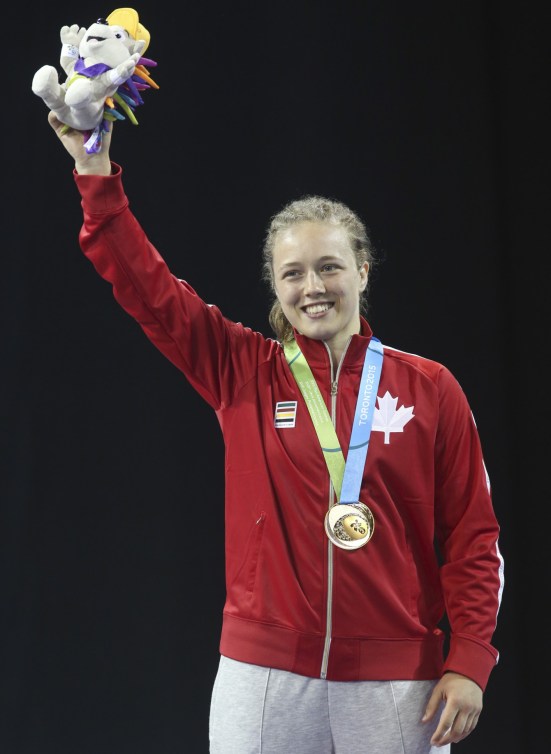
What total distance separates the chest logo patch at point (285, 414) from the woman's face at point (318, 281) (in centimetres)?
14

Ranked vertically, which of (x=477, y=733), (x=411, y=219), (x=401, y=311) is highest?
(x=411, y=219)

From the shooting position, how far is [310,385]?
1702mm

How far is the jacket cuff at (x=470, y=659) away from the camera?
1.60 metres

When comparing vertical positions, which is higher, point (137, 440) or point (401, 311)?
point (401, 311)

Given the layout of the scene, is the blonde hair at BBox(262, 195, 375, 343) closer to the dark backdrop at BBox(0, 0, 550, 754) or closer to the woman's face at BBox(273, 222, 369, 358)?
the woman's face at BBox(273, 222, 369, 358)

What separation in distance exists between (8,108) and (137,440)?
1.01m

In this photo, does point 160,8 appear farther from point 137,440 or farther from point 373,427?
point 373,427

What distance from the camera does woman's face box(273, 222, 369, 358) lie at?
1.74 meters

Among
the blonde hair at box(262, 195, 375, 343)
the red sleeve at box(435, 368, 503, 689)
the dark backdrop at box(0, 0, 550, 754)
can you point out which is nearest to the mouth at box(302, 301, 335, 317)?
the blonde hair at box(262, 195, 375, 343)

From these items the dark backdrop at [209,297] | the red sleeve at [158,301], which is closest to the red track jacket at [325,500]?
the red sleeve at [158,301]

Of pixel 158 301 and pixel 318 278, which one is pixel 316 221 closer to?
pixel 318 278

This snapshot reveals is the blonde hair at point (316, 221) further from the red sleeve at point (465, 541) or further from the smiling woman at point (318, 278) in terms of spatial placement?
the red sleeve at point (465, 541)

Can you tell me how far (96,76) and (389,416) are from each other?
72 cm

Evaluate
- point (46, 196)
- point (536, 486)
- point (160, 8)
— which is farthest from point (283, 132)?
point (536, 486)
